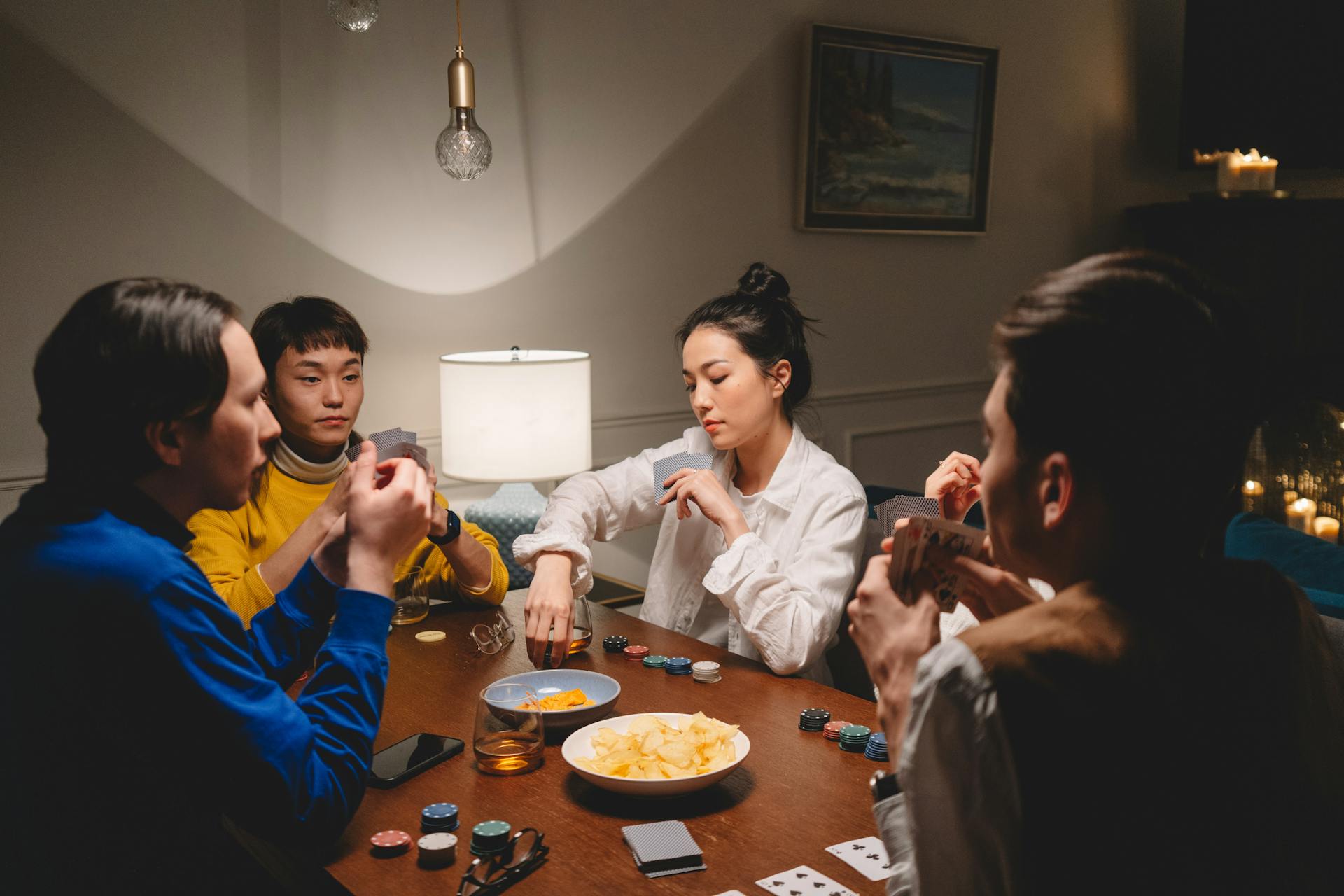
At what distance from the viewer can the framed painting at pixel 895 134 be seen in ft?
12.8

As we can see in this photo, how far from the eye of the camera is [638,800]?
1.33 metres

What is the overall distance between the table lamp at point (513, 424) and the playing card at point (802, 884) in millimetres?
1624

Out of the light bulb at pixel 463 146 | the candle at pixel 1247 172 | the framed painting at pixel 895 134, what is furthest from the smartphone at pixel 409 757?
the candle at pixel 1247 172

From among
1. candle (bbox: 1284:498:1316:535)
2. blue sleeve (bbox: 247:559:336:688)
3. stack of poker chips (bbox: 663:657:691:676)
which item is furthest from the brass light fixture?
candle (bbox: 1284:498:1316:535)

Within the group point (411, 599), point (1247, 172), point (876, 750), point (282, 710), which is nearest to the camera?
point (282, 710)

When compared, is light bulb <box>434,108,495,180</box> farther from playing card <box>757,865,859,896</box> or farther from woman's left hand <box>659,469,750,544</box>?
playing card <box>757,865,859,896</box>

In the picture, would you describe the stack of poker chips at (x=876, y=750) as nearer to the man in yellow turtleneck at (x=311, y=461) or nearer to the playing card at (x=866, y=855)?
the playing card at (x=866, y=855)

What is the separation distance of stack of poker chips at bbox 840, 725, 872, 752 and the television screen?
13.4 ft

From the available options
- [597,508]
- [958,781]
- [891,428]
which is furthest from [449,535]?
[891,428]

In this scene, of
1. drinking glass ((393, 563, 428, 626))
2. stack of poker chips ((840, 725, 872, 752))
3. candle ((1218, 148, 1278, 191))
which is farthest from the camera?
candle ((1218, 148, 1278, 191))

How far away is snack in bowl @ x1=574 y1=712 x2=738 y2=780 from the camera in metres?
1.34

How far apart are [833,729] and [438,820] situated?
0.57m

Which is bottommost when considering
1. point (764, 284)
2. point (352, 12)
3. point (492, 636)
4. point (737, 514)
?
point (492, 636)

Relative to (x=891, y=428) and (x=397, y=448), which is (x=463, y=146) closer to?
(x=397, y=448)
